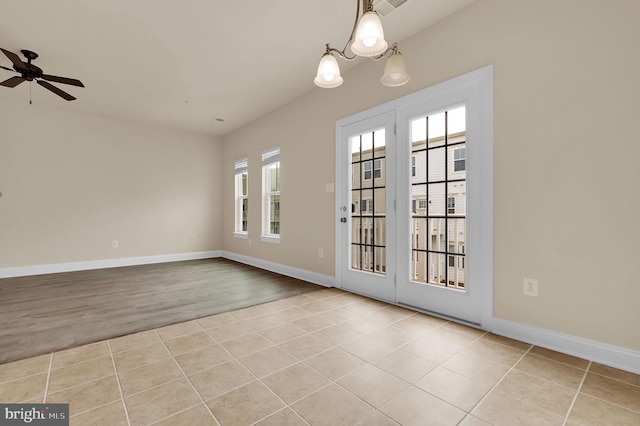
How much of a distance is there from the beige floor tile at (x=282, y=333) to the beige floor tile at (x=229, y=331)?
0.16 meters

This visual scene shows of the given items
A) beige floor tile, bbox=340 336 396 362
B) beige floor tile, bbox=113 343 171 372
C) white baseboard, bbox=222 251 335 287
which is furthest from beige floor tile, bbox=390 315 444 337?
beige floor tile, bbox=113 343 171 372

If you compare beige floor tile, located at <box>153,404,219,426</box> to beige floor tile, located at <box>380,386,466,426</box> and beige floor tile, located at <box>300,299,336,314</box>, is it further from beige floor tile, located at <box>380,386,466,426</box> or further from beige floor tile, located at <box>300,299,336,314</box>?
beige floor tile, located at <box>300,299,336,314</box>

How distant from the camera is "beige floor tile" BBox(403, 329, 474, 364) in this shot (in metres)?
2.04

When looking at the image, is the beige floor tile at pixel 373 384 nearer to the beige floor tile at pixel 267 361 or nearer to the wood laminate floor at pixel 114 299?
the beige floor tile at pixel 267 361

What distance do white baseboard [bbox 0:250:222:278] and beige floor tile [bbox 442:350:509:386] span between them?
5820mm

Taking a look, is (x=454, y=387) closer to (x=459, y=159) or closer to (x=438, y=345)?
(x=438, y=345)

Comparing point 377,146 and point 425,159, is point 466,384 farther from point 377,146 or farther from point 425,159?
point 377,146

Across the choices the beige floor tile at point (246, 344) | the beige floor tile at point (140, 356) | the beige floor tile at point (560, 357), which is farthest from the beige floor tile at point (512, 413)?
the beige floor tile at point (140, 356)

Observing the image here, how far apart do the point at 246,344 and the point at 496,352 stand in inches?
71.1

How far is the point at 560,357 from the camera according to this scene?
6.59ft

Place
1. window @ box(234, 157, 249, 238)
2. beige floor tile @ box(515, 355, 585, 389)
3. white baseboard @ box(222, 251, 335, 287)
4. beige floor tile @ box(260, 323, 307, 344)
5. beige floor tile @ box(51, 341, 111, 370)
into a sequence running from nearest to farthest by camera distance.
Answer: beige floor tile @ box(515, 355, 585, 389), beige floor tile @ box(51, 341, 111, 370), beige floor tile @ box(260, 323, 307, 344), white baseboard @ box(222, 251, 335, 287), window @ box(234, 157, 249, 238)

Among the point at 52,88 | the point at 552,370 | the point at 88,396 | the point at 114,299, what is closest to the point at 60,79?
the point at 52,88

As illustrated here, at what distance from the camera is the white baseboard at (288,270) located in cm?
404

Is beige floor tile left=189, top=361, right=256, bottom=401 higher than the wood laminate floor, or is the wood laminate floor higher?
beige floor tile left=189, top=361, right=256, bottom=401
